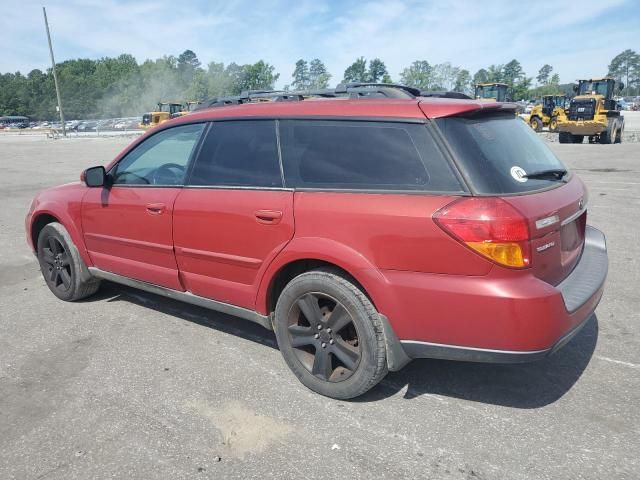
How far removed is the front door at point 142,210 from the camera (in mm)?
3729

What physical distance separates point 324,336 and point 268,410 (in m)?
0.52

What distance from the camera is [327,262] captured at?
297 cm

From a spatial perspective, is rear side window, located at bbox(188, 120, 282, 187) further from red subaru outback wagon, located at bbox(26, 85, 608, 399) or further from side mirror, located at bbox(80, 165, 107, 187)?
side mirror, located at bbox(80, 165, 107, 187)

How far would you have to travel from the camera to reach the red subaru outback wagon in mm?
2490

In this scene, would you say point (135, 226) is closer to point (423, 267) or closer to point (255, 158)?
point (255, 158)

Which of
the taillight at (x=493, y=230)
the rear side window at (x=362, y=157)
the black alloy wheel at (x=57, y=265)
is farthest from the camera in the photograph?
the black alloy wheel at (x=57, y=265)

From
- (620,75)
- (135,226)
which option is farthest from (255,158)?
(620,75)

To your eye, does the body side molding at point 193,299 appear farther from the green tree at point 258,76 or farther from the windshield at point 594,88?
the green tree at point 258,76

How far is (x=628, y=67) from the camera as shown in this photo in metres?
168

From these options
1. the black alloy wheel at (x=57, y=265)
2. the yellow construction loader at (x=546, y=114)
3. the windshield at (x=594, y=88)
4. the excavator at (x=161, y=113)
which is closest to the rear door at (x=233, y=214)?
the black alloy wheel at (x=57, y=265)

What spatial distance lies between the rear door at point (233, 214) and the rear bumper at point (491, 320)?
923mm

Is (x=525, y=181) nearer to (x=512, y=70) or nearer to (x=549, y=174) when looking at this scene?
(x=549, y=174)

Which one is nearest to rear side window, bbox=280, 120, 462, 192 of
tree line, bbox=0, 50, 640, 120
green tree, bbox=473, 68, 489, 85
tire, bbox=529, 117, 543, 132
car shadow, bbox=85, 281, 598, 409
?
car shadow, bbox=85, 281, 598, 409

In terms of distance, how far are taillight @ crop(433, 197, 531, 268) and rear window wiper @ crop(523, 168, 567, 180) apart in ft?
1.47
